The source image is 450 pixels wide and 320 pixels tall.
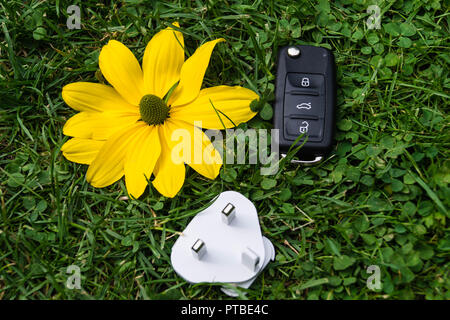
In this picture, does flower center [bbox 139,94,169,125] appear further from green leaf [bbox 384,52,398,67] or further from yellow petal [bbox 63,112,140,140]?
green leaf [bbox 384,52,398,67]

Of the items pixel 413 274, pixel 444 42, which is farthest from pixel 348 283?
pixel 444 42

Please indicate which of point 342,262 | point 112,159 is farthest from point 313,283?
point 112,159

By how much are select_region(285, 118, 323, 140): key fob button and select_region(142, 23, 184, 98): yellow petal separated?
1.12 feet

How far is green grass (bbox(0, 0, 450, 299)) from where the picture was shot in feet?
3.82

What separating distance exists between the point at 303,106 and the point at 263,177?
222 millimetres

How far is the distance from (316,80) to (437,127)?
14.2 inches

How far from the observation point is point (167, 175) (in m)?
1.18

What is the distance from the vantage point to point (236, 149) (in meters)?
1.25

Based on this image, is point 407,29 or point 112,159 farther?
point 407,29

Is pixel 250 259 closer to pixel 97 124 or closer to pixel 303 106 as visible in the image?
pixel 303 106

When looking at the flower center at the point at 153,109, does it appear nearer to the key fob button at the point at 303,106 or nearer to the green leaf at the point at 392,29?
the key fob button at the point at 303,106

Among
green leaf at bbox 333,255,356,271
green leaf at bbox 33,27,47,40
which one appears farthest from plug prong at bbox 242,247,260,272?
green leaf at bbox 33,27,47,40

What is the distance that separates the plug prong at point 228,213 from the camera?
1.13 m

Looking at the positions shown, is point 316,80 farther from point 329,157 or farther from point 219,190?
point 219,190
